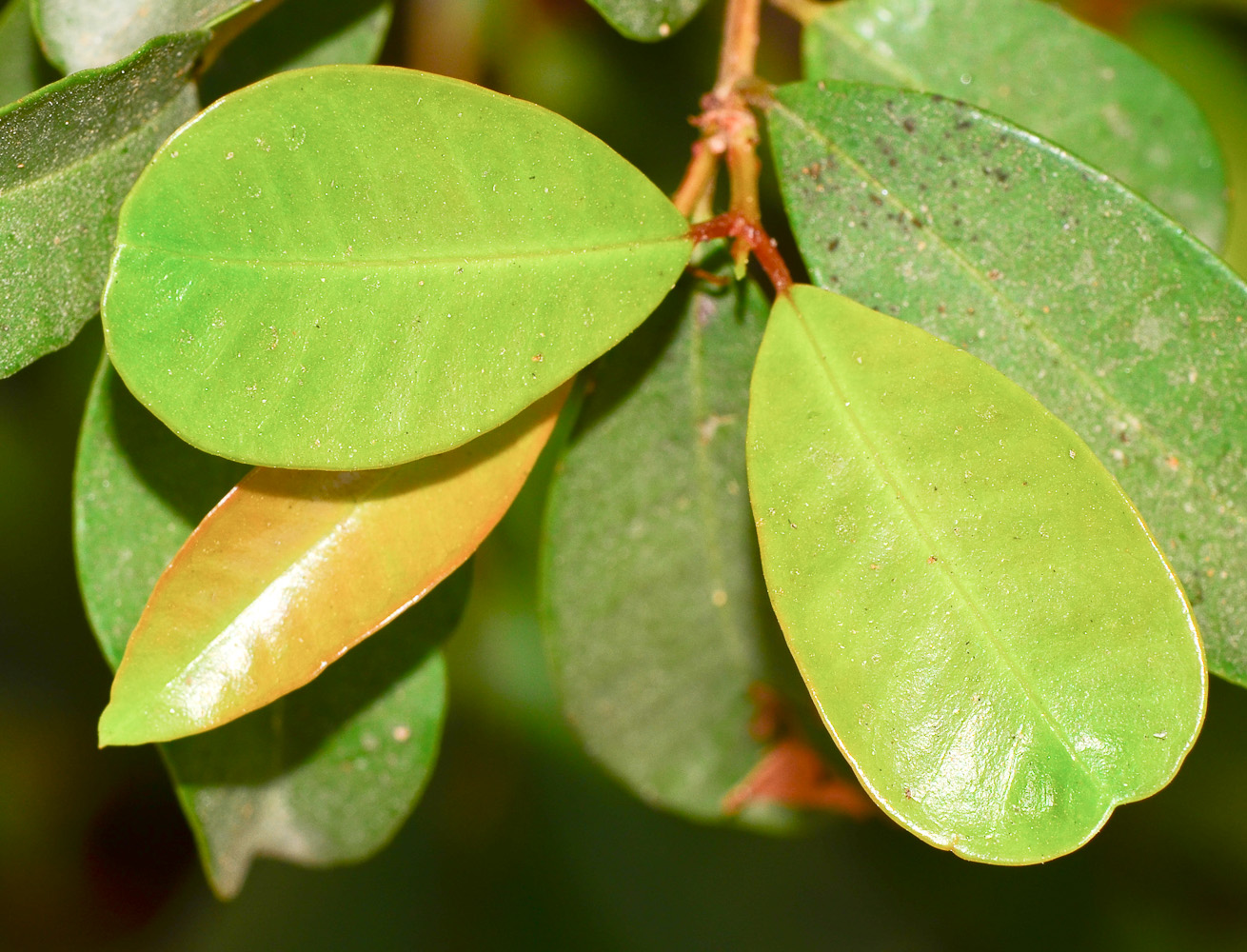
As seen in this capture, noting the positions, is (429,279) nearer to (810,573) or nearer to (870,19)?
(810,573)

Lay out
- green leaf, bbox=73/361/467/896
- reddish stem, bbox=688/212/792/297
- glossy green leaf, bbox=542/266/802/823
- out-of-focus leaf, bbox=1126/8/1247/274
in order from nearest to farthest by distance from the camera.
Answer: reddish stem, bbox=688/212/792/297 < green leaf, bbox=73/361/467/896 < glossy green leaf, bbox=542/266/802/823 < out-of-focus leaf, bbox=1126/8/1247/274

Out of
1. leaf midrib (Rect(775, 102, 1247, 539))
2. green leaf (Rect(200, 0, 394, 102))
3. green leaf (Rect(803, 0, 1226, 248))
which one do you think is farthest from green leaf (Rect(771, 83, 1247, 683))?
green leaf (Rect(200, 0, 394, 102))

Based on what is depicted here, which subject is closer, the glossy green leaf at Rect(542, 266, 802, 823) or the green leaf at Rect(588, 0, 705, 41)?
the green leaf at Rect(588, 0, 705, 41)

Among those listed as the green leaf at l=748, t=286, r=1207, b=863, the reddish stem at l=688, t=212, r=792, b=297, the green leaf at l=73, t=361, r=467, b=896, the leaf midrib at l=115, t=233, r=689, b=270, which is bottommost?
the green leaf at l=73, t=361, r=467, b=896

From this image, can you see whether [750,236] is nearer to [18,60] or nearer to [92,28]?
[92,28]

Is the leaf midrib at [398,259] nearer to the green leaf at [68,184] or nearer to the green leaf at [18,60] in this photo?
the green leaf at [68,184]

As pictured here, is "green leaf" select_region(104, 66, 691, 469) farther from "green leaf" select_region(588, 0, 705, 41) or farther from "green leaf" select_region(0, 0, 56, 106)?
"green leaf" select_region(0, 0, 56, 106)
